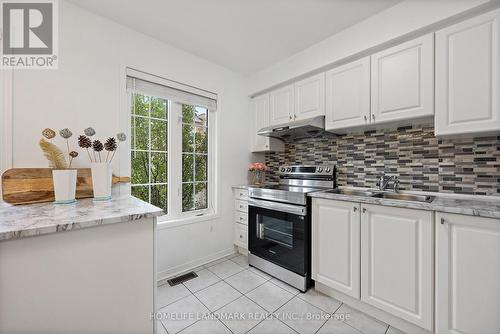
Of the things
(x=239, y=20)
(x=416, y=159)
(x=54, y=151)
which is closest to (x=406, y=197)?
(x=416, y=159)

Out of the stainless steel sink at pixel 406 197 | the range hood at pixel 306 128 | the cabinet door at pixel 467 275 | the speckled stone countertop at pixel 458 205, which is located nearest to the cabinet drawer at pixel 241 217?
the range hood at pixel 306 128

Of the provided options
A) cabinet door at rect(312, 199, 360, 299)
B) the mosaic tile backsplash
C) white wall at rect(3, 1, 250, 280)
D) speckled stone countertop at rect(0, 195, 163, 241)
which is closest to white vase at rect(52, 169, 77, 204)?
speckled stone countertop at rect(0, 195, 163, 241)

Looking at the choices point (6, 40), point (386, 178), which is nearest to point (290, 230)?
point (386, 178)

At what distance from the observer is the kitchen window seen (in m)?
2.12

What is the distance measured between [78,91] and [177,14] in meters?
1.05

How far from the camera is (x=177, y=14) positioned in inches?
69.9

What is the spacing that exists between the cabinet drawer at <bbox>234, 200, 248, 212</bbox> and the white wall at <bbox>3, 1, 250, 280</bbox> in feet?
0.38

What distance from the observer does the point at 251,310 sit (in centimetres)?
169

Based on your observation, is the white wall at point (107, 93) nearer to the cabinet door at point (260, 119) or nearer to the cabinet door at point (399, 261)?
the cabinet door at point (260, 119)

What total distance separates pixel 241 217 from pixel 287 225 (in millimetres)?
812

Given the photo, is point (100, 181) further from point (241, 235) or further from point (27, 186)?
point (241, 235)

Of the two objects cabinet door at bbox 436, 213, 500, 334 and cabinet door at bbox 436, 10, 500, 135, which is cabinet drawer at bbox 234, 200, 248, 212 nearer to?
cabinet door at bbox 436, 213, 500, 334

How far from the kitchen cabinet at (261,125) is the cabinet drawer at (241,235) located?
3.52 feet

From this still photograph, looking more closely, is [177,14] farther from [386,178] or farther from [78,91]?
[386,178]
